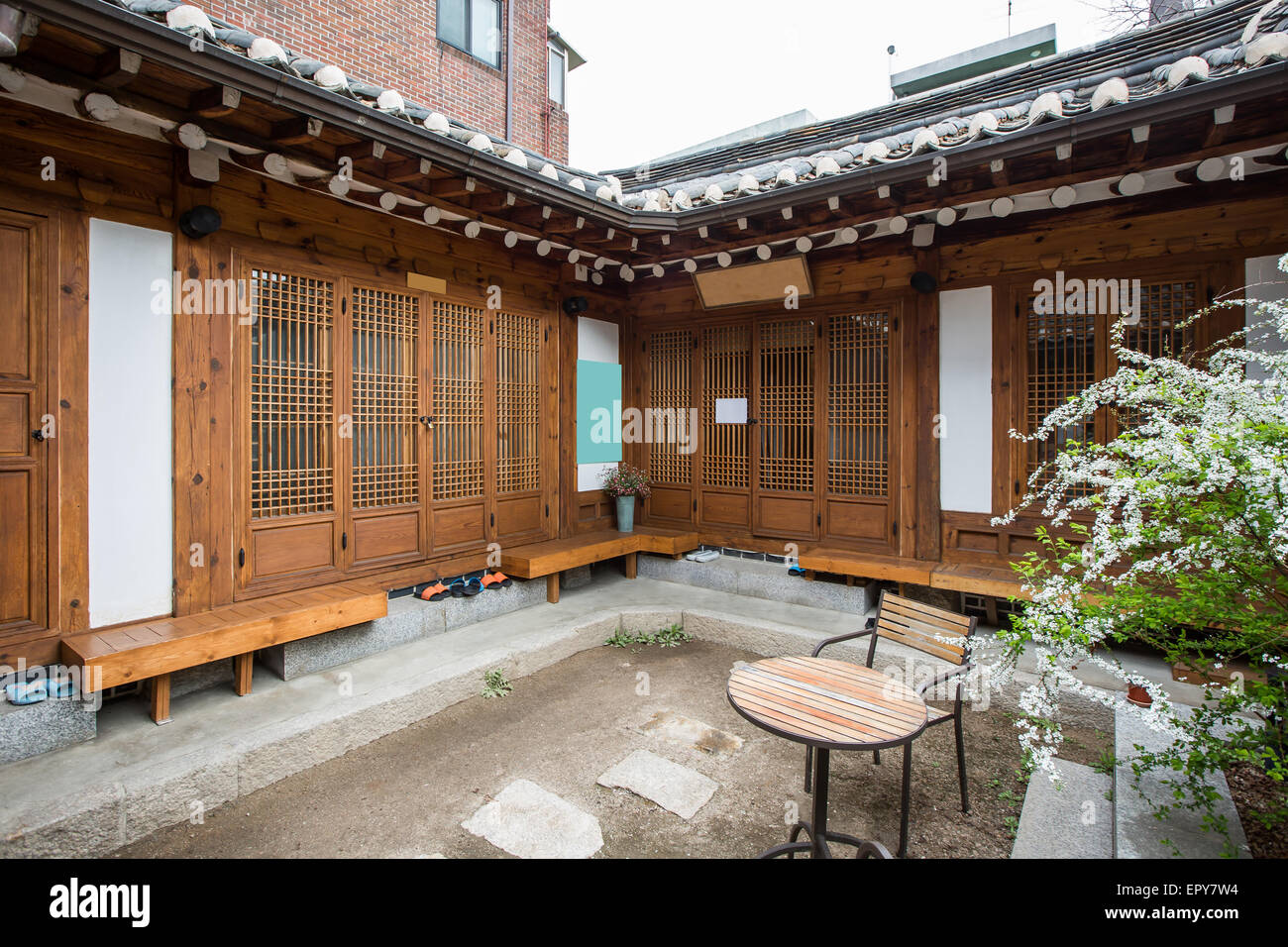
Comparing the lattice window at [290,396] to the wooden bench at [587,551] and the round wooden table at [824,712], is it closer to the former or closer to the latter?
the wooden bench at [587,551]

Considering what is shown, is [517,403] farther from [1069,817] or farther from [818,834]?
[1069,817]

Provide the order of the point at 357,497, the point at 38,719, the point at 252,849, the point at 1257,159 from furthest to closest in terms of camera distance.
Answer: the point at 357,497 → the point at 1257,159 → the point at 38,719 → the point at 252,849

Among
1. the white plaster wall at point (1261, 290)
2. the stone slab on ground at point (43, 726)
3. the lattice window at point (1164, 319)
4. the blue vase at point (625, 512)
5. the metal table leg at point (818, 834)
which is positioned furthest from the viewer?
the blue vase at point (625, 512)

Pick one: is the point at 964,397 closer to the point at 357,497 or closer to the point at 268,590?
the point at 357,497

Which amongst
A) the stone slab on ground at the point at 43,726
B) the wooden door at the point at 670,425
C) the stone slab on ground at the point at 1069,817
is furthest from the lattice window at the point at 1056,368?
the stone slab on ground at the point at 43,726

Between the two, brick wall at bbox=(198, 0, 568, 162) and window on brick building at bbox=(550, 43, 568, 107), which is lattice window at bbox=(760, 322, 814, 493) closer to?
brick wall at bbox=(198, 0, 568, 162)

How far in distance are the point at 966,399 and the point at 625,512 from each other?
359 centimetres

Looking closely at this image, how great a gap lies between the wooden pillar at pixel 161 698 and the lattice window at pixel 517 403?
2.99 metres

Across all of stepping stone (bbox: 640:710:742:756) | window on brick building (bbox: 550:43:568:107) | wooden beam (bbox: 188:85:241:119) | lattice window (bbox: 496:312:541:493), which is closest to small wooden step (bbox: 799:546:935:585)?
stepping stone (bbox: 640:710:742:756)

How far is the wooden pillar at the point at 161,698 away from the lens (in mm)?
3400

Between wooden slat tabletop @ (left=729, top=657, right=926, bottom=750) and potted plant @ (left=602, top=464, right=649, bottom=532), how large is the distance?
402 cm

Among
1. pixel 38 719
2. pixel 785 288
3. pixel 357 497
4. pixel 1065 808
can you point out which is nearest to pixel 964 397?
pixel 785 288

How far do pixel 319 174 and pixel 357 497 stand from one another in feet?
7.65

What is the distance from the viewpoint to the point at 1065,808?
2604mm
